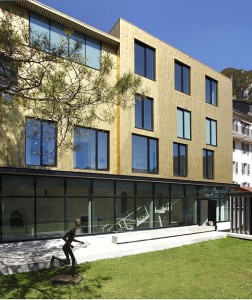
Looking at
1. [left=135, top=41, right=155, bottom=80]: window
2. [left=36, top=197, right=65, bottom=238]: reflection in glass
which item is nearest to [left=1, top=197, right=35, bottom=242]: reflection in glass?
[left=36, top=197, right=65, bottom=238]: reflection in glass

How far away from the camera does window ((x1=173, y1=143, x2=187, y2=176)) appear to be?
24.2 m

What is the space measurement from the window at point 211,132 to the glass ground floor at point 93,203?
3505 mm

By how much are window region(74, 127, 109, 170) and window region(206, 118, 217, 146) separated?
10.3 metres

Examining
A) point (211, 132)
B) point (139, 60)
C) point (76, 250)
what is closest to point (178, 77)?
point (139, 60)

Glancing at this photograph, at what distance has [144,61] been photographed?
74.0ft

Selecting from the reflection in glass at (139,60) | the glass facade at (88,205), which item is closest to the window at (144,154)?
the glass facade at (88,205)

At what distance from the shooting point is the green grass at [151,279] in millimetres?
9930

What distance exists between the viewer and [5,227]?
16.5 m

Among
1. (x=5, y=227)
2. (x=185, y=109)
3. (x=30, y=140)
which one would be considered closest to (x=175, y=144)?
(x=185, y=109)

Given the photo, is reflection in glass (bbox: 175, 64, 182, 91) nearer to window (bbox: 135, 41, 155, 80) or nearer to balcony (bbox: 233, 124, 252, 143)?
window (bbox: 135, 41, 155, 80)

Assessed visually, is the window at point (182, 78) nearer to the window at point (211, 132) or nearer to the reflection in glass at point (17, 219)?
the window at point (211, 132)

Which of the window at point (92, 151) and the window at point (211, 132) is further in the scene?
the window at point (211, 132)

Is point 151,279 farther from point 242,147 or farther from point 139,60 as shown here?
point 242,147

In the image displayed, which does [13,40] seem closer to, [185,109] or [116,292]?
[116,292]
